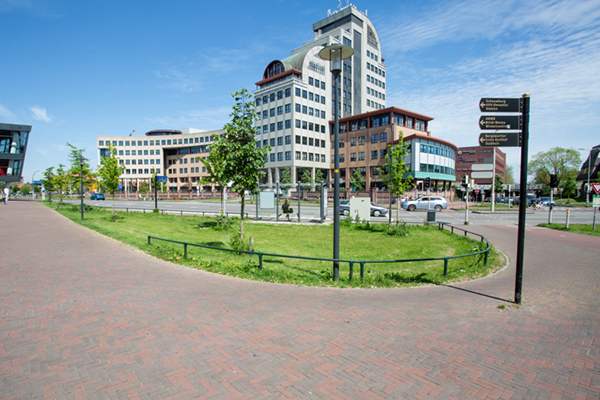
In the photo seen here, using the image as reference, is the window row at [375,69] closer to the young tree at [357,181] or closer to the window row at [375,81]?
the window row at [375,81]

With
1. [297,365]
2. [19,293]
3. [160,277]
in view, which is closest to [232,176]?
[160,277]

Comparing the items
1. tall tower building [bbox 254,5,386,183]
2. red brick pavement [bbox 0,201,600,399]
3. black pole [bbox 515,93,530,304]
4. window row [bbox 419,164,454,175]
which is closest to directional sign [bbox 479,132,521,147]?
black pole [bbox 515,93,530,304]

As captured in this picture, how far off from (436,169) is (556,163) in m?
39.7

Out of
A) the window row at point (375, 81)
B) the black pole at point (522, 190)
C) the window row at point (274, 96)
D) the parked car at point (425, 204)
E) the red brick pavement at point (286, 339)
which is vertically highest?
the window row at point (375, 81)

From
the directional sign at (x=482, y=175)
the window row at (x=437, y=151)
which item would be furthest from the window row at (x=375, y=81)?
the directional sign at (x=482, y=175)

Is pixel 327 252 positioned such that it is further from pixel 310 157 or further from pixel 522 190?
pixel 310 157

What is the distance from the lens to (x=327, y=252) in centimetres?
1202

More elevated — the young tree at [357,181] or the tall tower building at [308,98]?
the tall tower building at [308,98]

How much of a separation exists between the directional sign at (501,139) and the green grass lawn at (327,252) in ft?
11.1

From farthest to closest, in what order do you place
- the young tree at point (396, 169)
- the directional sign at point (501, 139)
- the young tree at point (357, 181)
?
the young tree at point (357, 181) → the young tree at point (396, 169) → the directional sign at point (501, 139)

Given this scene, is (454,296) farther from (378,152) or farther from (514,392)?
(378,152)

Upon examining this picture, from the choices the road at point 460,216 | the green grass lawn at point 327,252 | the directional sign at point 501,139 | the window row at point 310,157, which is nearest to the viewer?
the directional sign at point 501,139

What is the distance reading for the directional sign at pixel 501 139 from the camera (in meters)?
5.98

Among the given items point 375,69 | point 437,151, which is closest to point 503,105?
point 437,151
